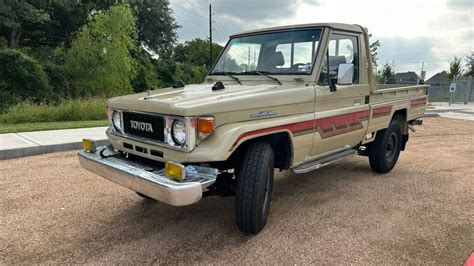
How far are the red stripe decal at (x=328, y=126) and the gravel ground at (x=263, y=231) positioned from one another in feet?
2.98

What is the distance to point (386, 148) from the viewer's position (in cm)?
590

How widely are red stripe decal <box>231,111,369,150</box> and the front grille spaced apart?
2.34ft

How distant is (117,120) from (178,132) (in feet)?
3.52

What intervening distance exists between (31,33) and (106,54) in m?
12.8

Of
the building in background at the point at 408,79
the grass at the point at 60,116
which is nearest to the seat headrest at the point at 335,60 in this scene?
the building in background at the point at 408,79

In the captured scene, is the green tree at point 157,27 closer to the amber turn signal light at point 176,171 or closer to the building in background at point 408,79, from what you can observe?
the building in background at point 408,79

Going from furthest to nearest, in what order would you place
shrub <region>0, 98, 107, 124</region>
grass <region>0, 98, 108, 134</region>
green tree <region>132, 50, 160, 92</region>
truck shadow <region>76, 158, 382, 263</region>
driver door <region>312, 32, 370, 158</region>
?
green tree <region>132, 50, 160, 92</region> → shrub <region>0, 98, 107, 124</region> → grass <region>0, 98, 108, 134</region> → driver door <region>312, 32, 370, 158</region> → truck shadow <region>76, 158, 382, 263</region>

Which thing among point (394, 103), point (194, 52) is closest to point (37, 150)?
point (394, 103)

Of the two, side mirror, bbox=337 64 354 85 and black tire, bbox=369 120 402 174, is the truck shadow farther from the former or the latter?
side mirror, bbox=337 64 354 85

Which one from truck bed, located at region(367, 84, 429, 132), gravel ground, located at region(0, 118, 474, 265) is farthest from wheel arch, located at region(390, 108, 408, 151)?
gravel ground, located at region(0, 118, 474, 265)

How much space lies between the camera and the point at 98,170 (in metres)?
3.58

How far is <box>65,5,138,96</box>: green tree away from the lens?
24.0m

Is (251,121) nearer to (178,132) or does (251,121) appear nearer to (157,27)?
(178,132)

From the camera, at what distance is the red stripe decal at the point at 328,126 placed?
139 inches
